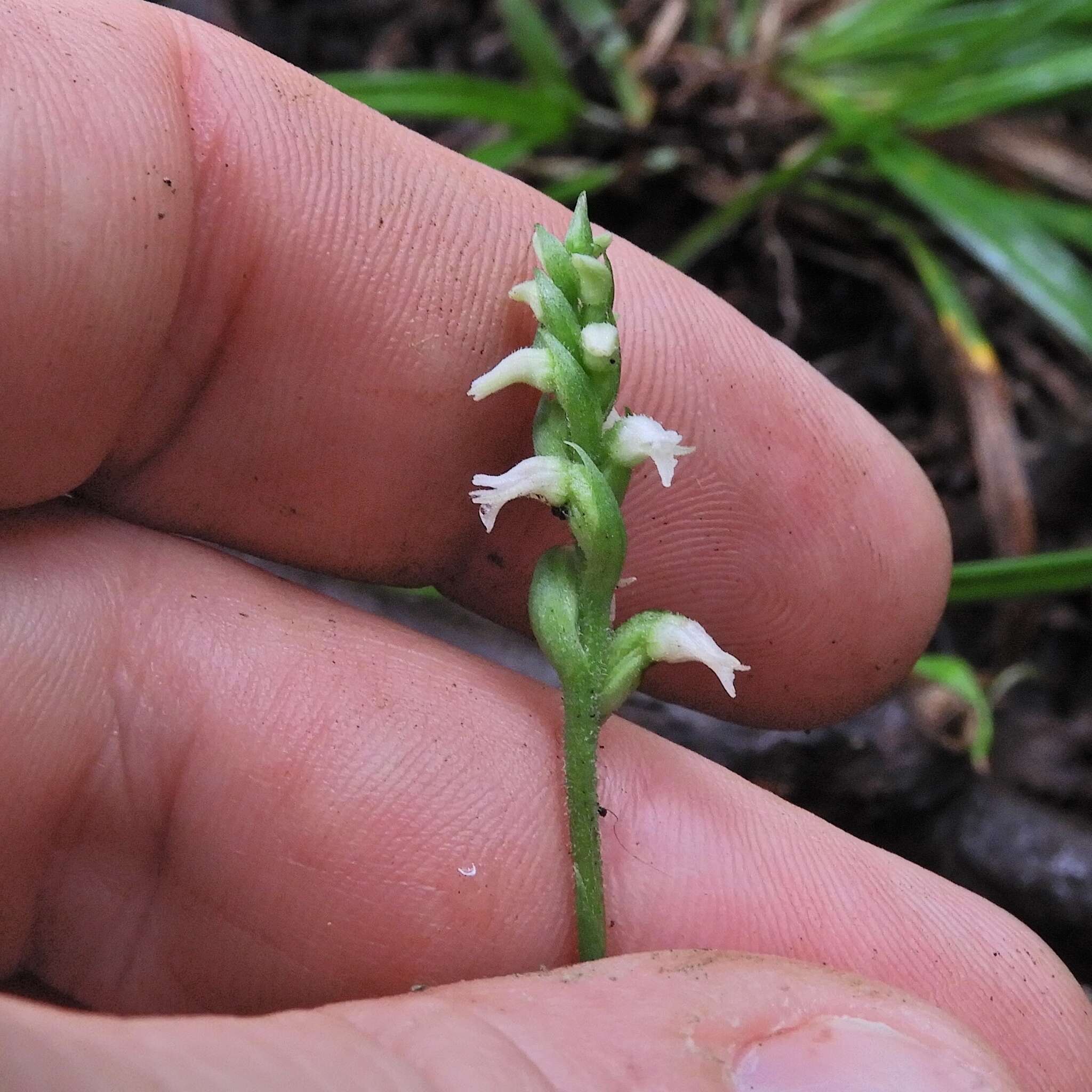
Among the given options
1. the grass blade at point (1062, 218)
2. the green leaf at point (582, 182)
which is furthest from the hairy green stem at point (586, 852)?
the grass blade at point (1062, 218)

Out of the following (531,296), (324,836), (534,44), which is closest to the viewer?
(531,296)

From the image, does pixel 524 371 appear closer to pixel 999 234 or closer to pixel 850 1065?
pixel 850 1065

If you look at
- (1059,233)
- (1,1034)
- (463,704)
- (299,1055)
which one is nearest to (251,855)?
(463,704)

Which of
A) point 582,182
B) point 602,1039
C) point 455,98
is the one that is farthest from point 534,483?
point 455,98

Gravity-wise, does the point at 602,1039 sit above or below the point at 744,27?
below

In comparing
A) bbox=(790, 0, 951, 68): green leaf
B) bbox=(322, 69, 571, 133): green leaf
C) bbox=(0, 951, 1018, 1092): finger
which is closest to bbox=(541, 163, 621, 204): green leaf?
bbox=(322, 69, 571, 133): green leaf

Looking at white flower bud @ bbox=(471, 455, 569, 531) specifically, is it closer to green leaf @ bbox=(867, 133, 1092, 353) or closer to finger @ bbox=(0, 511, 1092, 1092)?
finger @ bbox=(0, 511, 1092, 1092)
